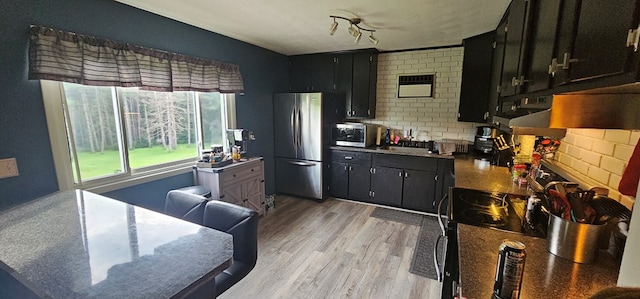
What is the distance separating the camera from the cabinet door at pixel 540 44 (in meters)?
1.10

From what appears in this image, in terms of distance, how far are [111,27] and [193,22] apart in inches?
29.2

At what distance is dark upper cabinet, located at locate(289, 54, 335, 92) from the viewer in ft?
13.4

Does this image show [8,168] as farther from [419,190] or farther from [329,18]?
[419,190]

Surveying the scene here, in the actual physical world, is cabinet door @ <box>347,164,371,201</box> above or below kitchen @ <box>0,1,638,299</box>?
below

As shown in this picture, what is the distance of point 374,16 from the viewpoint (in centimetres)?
241

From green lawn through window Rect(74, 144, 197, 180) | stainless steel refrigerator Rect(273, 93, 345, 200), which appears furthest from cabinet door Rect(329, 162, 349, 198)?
green lawn through window Rect(74, 144, 197, 180)

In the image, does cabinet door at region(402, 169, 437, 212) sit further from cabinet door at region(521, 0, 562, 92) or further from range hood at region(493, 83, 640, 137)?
range hood at region(493, 83, 640, 137)

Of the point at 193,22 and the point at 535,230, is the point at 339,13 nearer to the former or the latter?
Result: the point at 193,22

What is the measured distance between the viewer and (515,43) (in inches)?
70.3

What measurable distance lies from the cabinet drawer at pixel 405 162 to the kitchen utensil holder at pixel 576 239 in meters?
2.40

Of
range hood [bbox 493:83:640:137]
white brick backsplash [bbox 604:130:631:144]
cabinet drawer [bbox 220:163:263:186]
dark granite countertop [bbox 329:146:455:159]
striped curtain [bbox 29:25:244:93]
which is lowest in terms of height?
cabinet drawer [bbox 220:163:263:186]

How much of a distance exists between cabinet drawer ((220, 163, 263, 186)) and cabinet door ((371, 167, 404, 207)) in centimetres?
165

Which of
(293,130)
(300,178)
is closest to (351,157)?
(300,178)

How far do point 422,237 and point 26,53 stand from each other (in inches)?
147
